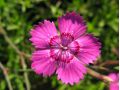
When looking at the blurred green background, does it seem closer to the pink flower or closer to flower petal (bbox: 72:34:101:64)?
the pink flower

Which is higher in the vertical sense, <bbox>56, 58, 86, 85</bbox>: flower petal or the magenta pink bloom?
the magenta pink bloom

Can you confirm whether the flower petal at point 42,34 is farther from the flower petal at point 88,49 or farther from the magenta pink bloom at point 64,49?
the flower petal at point 88,49

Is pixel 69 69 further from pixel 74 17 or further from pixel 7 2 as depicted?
pixel 7 2

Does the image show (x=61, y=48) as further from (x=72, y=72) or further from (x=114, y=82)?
(x=114, y=82)

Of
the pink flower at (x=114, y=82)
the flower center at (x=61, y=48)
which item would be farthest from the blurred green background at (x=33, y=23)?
the flower center at (x=61, y=48)

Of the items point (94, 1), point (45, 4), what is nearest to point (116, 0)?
point (94, 1)

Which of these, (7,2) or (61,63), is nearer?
(61,63)

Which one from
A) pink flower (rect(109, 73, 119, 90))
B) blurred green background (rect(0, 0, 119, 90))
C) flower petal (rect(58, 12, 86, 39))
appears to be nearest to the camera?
flower petal (rect(58, 12, 86, 39))

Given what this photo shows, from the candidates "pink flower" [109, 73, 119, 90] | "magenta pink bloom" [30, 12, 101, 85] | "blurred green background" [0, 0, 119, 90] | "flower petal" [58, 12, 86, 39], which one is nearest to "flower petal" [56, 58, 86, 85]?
"magenta pink bloom" [30, 12, 101, 85]
